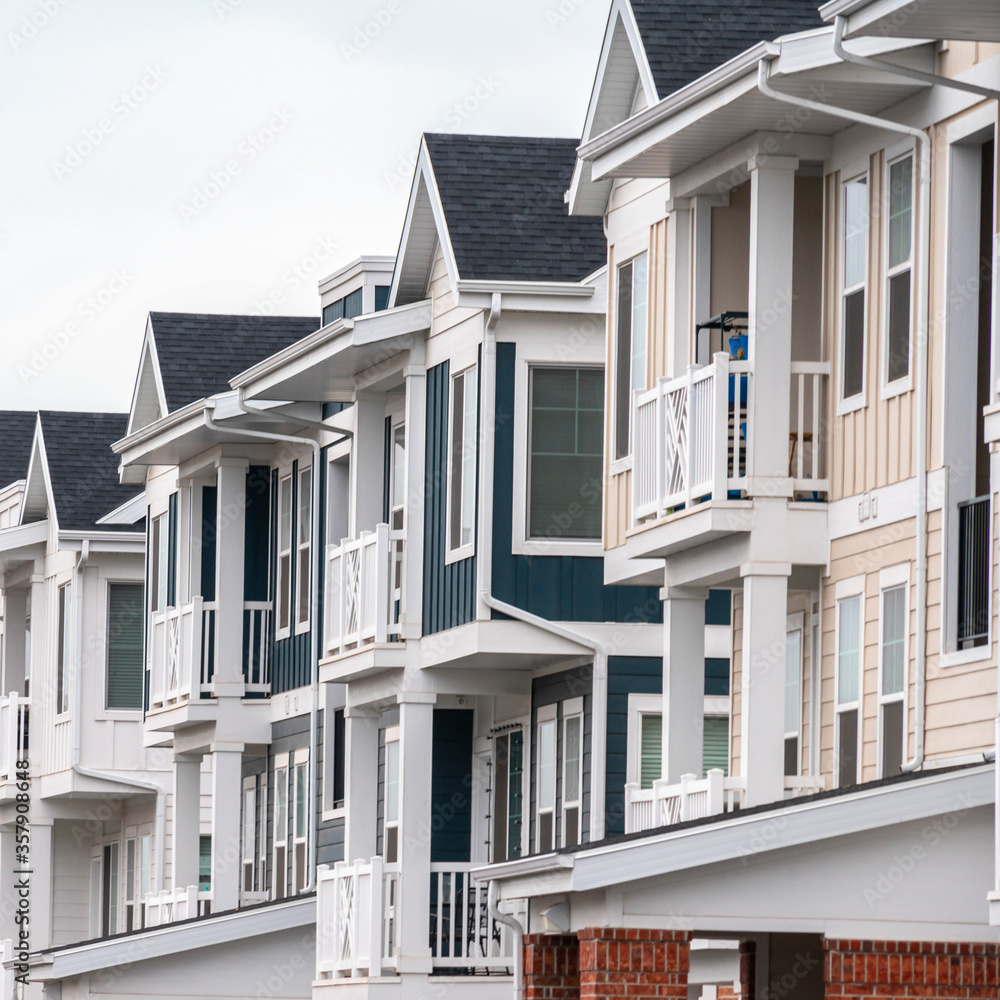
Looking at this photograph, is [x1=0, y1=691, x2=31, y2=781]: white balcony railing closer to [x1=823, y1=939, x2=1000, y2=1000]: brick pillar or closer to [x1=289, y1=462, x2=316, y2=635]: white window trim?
[x1=289, y1=462, x2=316, y2=635]: white window trim

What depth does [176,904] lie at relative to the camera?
105 feet

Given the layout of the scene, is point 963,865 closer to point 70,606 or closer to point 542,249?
point 542,249

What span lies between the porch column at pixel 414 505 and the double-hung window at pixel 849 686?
7.69 m

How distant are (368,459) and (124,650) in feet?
38.9

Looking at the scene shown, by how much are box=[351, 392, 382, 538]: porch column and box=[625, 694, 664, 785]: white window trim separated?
4330 mm

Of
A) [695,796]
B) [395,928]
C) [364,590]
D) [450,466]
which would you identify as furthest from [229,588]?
[695,796]

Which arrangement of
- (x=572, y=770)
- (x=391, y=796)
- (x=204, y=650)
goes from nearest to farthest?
(x=572, y=770) < (x=391, y=796) < (x=204, y=650)

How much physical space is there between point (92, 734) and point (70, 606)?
2.08 m

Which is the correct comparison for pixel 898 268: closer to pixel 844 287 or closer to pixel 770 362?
pixel 844 287

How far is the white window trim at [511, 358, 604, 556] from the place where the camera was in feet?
77.8

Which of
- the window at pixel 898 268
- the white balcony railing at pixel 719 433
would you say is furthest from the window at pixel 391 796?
the window at pixel 898 268

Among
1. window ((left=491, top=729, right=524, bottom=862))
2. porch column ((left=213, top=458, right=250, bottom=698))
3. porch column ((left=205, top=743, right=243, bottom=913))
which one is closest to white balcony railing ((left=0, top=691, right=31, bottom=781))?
porch column ((left=205, top=743, right=243, bottom=913))

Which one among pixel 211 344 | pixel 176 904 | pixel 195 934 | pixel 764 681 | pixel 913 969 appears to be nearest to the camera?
pixel 913 969

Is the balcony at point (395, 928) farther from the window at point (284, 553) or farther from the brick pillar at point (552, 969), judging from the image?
the brick pillar at point (552, 969)
